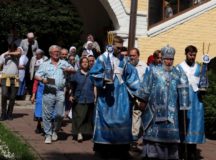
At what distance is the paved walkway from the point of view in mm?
9391

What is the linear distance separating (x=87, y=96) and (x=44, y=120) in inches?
36.5

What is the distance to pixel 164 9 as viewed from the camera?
18.4 m

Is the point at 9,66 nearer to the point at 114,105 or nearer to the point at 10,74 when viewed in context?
the point at 10,74

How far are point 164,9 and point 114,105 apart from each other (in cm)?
984

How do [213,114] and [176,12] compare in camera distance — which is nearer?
[213,114]

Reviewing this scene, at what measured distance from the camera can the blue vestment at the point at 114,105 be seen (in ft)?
29.4

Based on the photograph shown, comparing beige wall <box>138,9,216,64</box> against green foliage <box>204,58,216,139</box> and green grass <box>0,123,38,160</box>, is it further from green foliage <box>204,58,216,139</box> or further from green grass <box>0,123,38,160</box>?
green grass <box>0,123,38,160</box>

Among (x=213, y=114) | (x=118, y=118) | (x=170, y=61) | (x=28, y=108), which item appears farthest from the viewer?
(x=28, y=108)

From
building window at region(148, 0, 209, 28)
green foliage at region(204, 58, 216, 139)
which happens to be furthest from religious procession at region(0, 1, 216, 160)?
building window at region(148, 0, 209, 28)

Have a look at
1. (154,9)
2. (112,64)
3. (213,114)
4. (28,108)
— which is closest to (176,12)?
(154,9)

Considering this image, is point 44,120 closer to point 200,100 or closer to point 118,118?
point 118,118

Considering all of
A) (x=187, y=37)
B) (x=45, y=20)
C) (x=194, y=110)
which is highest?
(x=45, y=20)

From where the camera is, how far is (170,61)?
8258mm

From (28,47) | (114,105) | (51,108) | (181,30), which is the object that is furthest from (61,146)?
(181,30)
